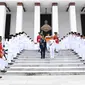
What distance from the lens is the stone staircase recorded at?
876cm

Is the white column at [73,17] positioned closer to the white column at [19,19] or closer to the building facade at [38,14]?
the building facade at [38,14]

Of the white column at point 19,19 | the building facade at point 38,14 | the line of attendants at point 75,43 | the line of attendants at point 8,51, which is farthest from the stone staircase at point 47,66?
the building facade at point 38,14

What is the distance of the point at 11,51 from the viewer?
11.2 m

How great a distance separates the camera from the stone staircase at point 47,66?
8758mm

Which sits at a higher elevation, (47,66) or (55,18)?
(55,18)

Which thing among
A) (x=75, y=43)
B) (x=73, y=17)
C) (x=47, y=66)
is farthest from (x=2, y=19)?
(x=47, y=66)

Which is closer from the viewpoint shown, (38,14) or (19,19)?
(19,19)

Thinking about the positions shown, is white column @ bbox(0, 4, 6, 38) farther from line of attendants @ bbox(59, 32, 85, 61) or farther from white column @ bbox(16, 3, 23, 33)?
line of attendants @ bbox(59, 32, 85, 61)

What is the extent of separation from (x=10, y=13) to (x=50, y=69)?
1569 cm

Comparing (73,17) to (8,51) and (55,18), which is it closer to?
(55,18)

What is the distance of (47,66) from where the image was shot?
9828 millimetres

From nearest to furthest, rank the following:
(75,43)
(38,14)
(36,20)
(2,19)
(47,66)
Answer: (47,66) → (75,43) → (2,19) → (36,20) → (38,14)
